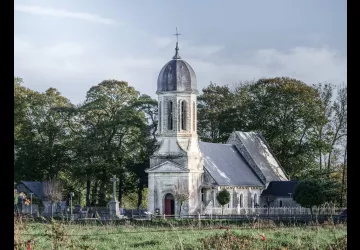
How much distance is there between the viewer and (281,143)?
161 ft

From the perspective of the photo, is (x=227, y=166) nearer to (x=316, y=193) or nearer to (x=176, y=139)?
(x=176, y=139)

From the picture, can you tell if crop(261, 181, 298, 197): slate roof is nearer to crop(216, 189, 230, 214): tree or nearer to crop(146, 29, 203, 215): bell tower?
crop(216, 189, 230, 214): tree

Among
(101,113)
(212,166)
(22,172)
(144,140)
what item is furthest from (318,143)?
(22,172)

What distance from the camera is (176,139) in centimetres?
4194

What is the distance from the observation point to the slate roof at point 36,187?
42.7 metres

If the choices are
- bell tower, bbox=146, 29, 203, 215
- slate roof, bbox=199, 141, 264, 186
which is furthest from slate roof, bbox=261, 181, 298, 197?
bell tower, bbox=146, 29, 203, 215

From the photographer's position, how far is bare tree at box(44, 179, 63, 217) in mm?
41281

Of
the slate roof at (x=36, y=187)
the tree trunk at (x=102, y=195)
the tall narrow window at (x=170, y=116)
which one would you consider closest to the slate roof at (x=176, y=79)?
the tall narrow window at (x=170, y=116)

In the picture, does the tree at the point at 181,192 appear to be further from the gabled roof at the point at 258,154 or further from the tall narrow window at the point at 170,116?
the gabled roof at the point at 258,154

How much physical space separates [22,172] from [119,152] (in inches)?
248

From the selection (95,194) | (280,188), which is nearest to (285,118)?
(280,188)

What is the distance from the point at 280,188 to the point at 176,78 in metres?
9.66
